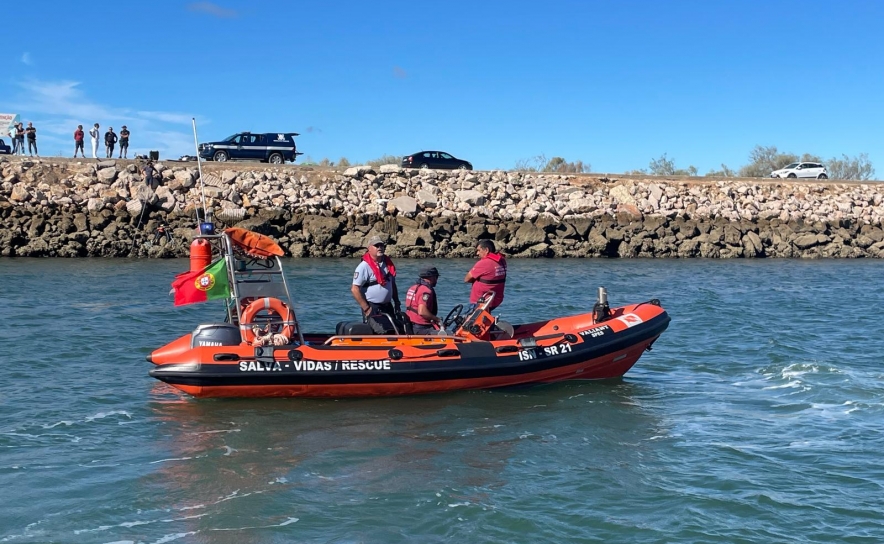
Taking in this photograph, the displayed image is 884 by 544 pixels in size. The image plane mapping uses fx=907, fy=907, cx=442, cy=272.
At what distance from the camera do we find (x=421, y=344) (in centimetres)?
1023

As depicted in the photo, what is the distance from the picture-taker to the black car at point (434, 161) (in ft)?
107

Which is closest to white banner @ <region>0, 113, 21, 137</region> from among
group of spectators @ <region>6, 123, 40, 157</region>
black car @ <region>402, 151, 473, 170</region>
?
group of spectators @ <region>6, 123, 40, 157</region>

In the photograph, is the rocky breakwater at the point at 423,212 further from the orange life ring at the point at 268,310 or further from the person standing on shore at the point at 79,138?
the orange life ring at the point at 268,310

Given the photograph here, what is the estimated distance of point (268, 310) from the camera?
10195mm

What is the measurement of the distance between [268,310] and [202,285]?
31.6 inches

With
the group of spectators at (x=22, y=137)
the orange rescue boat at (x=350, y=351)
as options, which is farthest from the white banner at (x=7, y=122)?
the orange rescue boat at (x=350, y=351)

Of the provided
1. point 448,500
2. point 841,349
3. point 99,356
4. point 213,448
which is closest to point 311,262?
point 99,356

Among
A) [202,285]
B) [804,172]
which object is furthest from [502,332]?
[804,172]

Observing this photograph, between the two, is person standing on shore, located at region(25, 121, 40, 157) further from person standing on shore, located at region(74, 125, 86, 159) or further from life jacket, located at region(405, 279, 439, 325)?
life jacket, located at region(405, 279, 439, 325)

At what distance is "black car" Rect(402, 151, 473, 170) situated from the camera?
107ft

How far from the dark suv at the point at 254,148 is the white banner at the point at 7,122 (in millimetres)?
5918

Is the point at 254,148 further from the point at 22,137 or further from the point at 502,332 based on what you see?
the point at 502,332

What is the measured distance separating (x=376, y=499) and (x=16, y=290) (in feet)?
44.7

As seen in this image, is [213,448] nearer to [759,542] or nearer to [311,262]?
[759,542]
